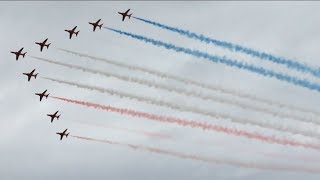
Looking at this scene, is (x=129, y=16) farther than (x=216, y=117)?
Yes

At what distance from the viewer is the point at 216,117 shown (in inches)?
5472

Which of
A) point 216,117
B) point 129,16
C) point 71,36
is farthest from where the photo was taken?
point 71,36

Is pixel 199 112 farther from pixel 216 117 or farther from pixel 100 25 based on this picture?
pixel 100 25

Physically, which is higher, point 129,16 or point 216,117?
point 129,16

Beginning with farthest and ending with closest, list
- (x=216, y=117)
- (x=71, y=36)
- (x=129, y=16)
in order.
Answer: (x=71, y=36) < (x=129, y=16) < (x=216, y=117)

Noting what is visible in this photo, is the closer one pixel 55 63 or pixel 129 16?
pixel 55 63

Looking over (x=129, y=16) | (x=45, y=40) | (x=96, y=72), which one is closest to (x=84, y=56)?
(x=96, y=72)

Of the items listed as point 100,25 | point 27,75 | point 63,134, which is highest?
point 100,25

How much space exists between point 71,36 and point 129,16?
1776 centimetres

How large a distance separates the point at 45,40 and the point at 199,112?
51.6 metres

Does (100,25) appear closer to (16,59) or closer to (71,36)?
(71,36)

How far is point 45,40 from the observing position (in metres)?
174

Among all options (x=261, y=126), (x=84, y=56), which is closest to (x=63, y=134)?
(x=84, y=56)

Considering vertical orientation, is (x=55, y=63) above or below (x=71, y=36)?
below
